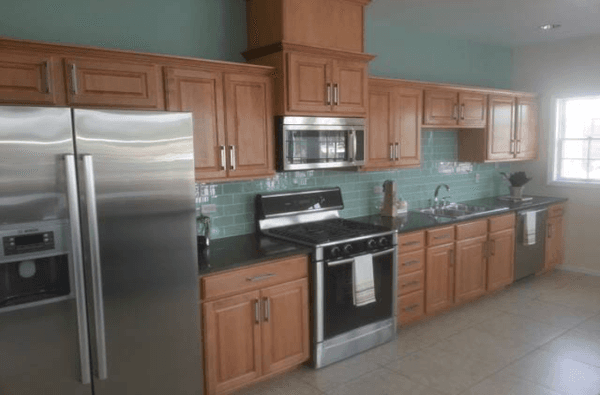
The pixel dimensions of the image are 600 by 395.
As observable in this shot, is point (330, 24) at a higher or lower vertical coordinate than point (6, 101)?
higher

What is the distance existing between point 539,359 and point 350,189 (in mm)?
1988

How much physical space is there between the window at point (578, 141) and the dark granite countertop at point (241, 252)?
4.02 meters

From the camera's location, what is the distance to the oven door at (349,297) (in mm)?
3309

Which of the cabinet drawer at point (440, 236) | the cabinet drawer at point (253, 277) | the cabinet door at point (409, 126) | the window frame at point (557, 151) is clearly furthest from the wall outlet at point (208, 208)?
the window frame at point (557, 151)

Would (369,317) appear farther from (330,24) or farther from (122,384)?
(330,24)

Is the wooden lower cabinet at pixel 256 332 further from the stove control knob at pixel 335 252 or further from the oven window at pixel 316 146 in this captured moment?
the oven window at pixel 316 146

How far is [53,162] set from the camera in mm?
2111

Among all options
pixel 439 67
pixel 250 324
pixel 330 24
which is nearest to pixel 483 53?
pixel 439 67

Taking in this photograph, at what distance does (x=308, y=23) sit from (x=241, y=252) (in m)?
1.64

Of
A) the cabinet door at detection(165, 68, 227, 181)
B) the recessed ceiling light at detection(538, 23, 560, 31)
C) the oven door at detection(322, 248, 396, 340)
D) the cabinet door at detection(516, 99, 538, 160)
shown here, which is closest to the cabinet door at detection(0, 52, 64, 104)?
the cabinet door at detection(165, 68, 227, 181)

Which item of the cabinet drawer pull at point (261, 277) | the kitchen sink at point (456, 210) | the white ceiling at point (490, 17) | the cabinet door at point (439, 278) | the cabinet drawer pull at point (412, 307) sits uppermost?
the white ceiling at point (490, 17)

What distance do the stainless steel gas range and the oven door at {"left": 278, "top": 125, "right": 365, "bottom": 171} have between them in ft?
1.43

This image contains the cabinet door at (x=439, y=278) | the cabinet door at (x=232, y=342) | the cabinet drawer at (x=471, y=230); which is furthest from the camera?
the cabinet drawer at (x=471, y=230)

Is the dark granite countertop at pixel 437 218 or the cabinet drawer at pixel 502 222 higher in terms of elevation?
the dark granite countertop at pixel 437 218
